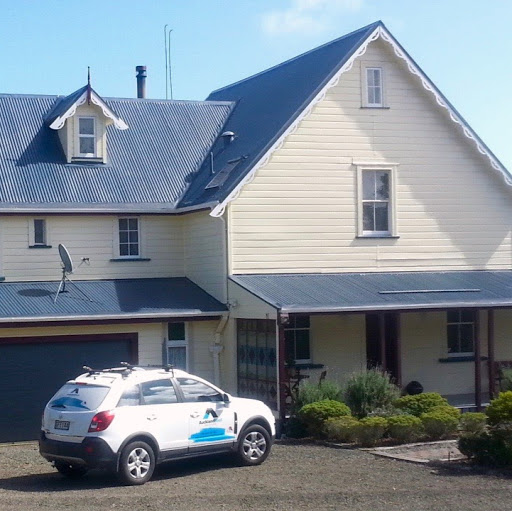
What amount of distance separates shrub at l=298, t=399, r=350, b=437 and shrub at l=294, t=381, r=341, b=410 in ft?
2.21

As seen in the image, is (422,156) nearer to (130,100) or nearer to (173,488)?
(130,100)

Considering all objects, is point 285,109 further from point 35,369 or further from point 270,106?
point 35,369

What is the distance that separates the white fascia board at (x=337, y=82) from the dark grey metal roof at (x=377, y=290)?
77.4 inches

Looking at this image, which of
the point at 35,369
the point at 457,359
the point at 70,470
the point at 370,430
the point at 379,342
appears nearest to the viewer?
the point at 70,470

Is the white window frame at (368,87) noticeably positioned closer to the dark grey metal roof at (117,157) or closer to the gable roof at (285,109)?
the gable roof at (285,109)

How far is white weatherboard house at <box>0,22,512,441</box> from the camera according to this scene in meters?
21.7

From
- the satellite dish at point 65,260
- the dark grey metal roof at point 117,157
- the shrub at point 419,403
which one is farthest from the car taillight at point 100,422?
the dark grey metal roof at point 117,157

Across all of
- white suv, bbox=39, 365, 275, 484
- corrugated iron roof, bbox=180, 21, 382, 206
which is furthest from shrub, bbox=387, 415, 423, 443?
corrugated iron roof, bbox=180, 21, 382, 206

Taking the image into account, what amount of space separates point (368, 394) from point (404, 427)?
185cm

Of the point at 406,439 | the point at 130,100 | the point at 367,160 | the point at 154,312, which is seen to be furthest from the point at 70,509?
the point at 130,100

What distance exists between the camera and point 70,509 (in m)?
13.1

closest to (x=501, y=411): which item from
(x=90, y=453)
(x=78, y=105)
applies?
(x=90, y=453)

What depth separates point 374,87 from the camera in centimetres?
2397

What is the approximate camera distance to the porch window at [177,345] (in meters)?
22.6
